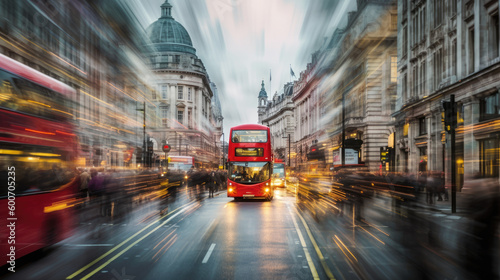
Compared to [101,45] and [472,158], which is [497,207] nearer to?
[472,158]

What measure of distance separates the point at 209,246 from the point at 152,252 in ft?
4.29

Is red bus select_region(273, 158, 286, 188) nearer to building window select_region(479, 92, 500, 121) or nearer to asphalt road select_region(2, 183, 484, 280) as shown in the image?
building window select_region(479, 92, 500, 121)

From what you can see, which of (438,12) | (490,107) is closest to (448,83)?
(490,107)

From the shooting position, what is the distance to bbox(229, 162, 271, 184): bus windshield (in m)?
23.6

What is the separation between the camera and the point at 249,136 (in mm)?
23906

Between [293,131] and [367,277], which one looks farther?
[293,131]

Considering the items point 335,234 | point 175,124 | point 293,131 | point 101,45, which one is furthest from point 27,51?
point 293,131

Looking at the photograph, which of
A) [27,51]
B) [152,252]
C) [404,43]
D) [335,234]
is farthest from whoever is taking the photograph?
[404,43]

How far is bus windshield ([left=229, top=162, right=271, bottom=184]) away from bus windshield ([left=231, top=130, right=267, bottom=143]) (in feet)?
4.03

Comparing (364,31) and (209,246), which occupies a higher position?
(364,31)

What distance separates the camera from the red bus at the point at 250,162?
931 inches

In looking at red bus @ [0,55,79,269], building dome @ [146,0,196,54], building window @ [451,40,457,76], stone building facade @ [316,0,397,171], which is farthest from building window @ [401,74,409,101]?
building dome @ [146,0,196,54]

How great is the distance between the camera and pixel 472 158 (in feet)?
79.6

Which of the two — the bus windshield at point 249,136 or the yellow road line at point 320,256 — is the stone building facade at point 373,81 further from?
the yellow road line at point 320,256
